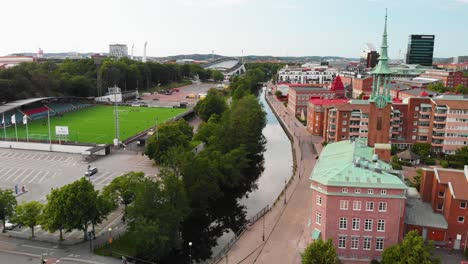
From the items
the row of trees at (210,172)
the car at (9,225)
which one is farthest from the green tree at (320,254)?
the car at (9,225)

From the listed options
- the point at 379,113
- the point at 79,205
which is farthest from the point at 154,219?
the point at 379,113

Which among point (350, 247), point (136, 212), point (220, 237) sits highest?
point (136, 212)

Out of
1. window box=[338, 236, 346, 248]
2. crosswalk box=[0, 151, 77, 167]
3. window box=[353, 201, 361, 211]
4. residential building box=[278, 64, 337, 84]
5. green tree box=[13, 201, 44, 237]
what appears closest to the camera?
window box=[353, 201, 361, 211]

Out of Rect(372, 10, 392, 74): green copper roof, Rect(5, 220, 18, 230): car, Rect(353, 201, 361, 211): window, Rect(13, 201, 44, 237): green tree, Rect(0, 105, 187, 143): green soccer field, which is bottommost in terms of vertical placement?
Rect(5, 220, 18, 230): car

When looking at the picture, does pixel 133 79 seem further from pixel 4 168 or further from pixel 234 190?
pixel 234 190

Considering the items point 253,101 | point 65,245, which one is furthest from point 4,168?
point 253,101

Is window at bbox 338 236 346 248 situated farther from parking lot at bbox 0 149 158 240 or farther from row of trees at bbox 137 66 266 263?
parking lot at bbox 0 149 158 240

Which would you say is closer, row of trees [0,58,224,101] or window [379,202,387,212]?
window [379,202,387,212]

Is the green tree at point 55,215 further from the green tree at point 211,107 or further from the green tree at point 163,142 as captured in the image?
the green tree at point 211,107

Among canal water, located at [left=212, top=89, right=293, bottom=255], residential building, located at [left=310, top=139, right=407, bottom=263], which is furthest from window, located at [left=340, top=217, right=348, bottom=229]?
canal water, located at [left=212, top=89, right=293, bottom=255]
